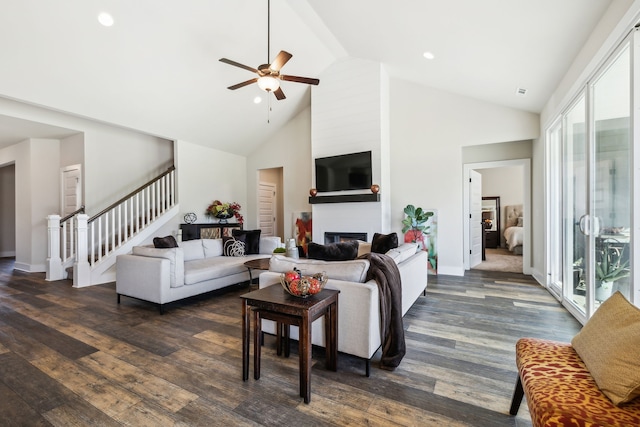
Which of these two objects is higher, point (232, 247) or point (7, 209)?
point (7, 209)

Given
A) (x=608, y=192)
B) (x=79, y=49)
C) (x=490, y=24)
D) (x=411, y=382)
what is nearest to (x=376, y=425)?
(x=411, y=382)

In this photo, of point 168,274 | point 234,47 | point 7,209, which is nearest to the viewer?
point 168,274

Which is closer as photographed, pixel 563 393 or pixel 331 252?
pixel 563 393

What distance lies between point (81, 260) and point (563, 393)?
624cm

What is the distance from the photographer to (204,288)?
13.1 feet

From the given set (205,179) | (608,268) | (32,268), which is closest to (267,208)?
(205,179)

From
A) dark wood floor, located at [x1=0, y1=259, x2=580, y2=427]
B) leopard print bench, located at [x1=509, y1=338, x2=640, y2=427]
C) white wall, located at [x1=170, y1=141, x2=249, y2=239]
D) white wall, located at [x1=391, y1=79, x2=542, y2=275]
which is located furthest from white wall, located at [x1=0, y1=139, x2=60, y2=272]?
leopard print bench, located at [x1=509, y1=338, x2=640, y2=427]

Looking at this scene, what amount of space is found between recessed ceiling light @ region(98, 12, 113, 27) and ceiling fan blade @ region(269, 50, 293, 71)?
2.19 metres

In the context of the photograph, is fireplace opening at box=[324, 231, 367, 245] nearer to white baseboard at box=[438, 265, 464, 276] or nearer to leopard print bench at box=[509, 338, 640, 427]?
white baseboard at box=[438, 265, 464, 276]

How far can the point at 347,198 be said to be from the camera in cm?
594

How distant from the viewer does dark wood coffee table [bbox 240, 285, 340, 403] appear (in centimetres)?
184

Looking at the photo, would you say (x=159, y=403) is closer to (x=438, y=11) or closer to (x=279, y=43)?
(x=438, y=11)

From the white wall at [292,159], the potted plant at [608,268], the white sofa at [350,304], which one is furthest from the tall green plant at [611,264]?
the white wall at [292,159]

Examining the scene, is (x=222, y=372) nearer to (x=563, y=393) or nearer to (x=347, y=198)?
(x=563, y=393)
